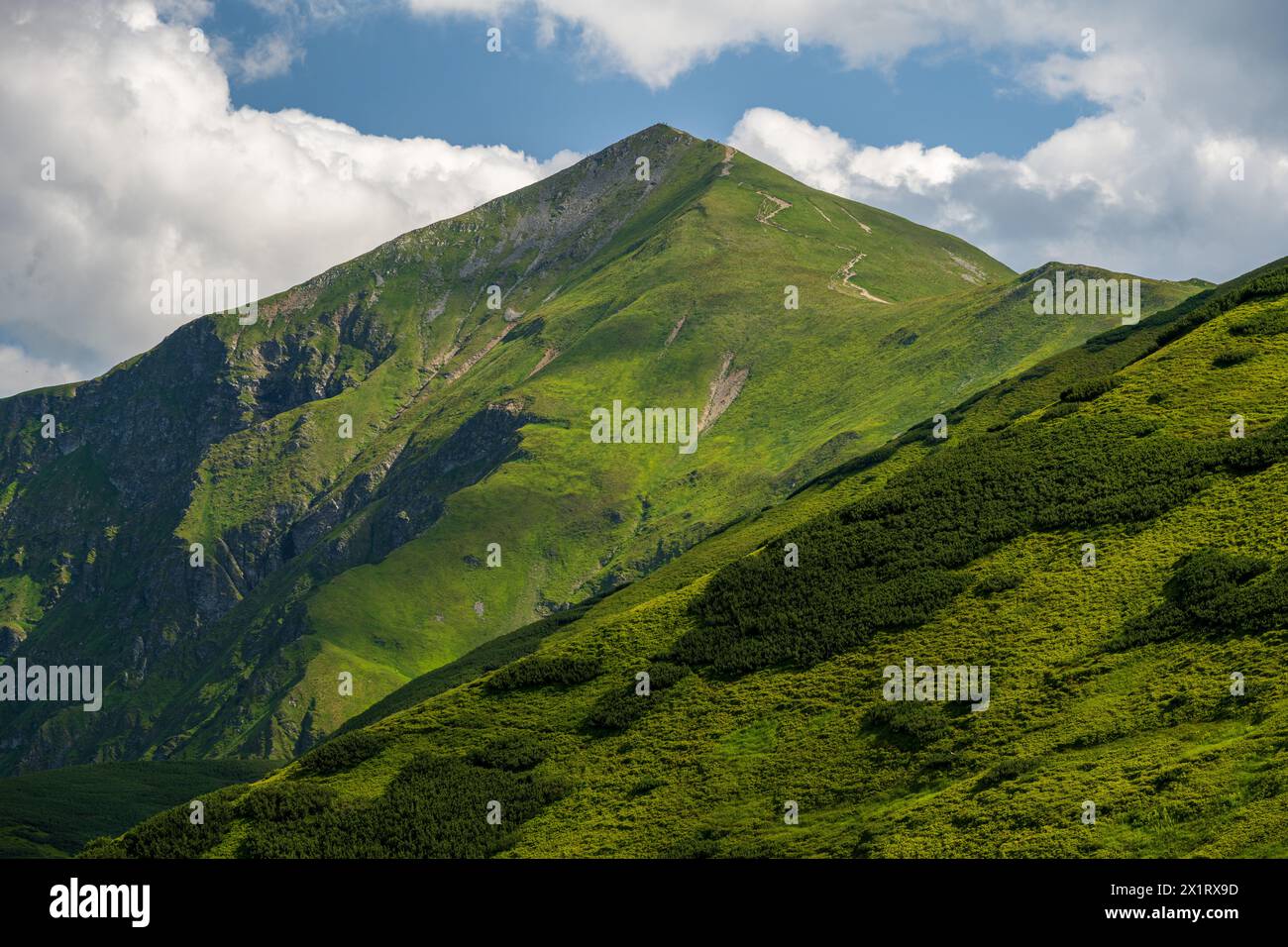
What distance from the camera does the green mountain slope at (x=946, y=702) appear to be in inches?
2322

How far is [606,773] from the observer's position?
80.7 m

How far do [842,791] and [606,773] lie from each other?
1680 cm

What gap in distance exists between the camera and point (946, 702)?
75750mm

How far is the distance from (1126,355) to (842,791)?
98.6 metres

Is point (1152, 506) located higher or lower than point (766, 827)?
higher

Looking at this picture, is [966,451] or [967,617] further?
[966,451]

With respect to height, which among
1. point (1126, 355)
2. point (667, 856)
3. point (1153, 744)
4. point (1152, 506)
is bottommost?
point (667, 856)

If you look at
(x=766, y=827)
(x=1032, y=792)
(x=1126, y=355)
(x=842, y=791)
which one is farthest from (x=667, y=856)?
(x=1126, y=355)

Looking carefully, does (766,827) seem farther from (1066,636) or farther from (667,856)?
(1066,636)

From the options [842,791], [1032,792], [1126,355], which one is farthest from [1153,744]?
[1126,355]

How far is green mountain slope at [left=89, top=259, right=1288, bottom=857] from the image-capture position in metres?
59.0
